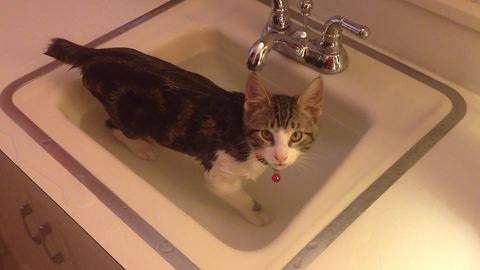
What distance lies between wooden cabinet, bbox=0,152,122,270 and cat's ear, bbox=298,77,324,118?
0.38 meters

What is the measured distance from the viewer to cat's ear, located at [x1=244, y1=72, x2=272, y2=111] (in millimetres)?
775

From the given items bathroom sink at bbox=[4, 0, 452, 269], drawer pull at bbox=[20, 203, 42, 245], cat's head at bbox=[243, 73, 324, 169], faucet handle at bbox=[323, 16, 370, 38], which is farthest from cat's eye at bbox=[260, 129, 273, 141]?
drawer pull at bbox=[20, 203, 42, 245]

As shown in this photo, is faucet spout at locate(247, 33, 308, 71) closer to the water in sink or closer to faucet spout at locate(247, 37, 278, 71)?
faucet spout at locate(247, 37, 278, 71)

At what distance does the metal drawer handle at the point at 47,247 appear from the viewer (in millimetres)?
949

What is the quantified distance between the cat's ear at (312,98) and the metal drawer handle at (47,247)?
527 millimetres

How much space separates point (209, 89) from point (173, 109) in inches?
3.0

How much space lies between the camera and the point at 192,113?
885 millimetres

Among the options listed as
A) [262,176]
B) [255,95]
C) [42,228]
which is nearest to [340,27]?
[255,95]

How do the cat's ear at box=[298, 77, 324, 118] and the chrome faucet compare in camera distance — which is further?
the chrome faucet

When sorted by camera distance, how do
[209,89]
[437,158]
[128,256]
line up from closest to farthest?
[128,256] < [437,158] < [209,89]

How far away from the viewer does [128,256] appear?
27.4 inches

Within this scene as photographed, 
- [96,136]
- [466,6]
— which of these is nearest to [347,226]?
[466,6]

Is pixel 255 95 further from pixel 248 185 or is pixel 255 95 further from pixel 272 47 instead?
pixel 248 185

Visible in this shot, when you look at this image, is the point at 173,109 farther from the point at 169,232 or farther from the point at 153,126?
the point at 169,232
